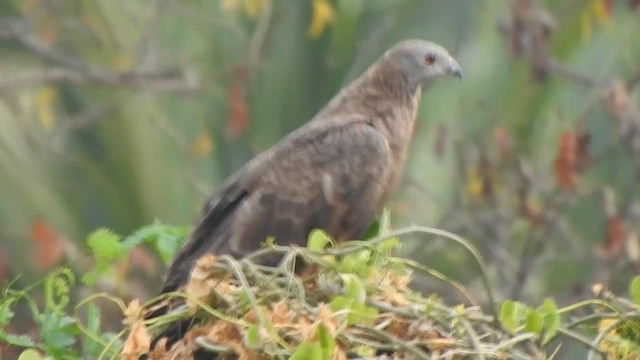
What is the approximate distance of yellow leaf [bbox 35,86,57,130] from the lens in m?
6.14

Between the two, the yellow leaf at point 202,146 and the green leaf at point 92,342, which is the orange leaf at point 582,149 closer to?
the yellow leaf at point 202,146

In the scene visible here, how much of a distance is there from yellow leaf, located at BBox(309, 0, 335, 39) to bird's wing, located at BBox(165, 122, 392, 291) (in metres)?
2.25

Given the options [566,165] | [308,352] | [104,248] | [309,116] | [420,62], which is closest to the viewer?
[308,352]

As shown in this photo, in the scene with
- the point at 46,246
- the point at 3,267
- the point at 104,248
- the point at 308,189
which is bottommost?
the point at 3,267

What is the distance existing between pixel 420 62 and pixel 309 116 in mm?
2003

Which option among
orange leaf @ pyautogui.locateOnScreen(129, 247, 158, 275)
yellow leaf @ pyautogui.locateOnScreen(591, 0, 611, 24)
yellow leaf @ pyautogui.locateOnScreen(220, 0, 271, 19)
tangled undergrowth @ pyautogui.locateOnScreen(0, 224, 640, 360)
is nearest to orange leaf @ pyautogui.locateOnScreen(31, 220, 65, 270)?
orange leaf @ pyautogui.locateOnScreen(129, 247, 158, 275)

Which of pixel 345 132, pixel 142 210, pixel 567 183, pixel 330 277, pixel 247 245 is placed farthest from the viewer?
pixel 142 210

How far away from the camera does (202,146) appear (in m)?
5.93

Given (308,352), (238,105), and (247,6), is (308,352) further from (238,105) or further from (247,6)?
(247,6)

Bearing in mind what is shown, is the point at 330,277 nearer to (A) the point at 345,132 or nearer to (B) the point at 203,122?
(A) the point at 345,132

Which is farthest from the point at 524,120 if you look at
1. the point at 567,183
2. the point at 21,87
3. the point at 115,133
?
the point at 21,87

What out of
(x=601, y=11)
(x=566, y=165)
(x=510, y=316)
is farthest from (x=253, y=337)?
(x=601, y=11)

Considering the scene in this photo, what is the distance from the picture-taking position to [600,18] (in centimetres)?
593

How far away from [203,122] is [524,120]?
1.44m
